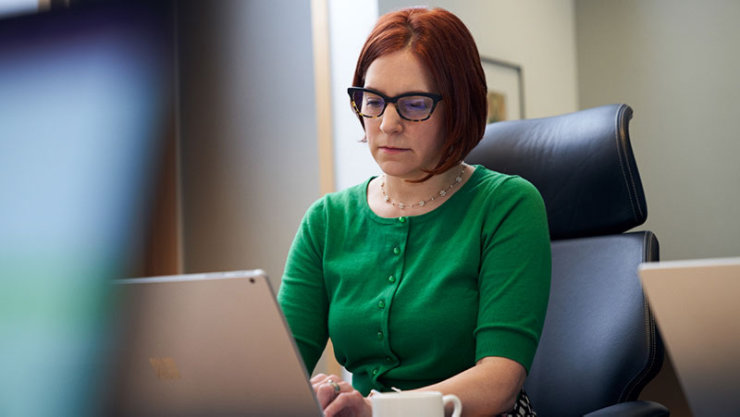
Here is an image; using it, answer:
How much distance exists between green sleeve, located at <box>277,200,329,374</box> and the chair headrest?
381mm

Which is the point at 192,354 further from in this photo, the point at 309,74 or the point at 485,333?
the point at 309,74

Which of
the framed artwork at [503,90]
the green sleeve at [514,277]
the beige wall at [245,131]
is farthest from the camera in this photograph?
the framed artwork at [503,90]

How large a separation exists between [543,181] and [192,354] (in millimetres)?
913

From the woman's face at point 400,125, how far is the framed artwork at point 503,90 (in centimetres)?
158

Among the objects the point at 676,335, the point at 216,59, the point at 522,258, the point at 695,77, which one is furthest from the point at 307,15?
the point at 676,335

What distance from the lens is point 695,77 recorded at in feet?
10.6

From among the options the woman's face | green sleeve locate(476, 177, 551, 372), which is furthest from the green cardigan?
the woman's face

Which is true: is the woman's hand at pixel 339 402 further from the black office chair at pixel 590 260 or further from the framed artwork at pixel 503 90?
the framed artwork at pixel 503 90

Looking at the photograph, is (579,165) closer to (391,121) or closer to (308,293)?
(391,121)

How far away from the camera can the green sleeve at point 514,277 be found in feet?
3.71

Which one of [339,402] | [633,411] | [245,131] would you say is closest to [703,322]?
[339,402]

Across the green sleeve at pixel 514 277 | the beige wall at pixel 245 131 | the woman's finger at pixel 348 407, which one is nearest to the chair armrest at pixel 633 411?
the green sleeve at pixel 514 277

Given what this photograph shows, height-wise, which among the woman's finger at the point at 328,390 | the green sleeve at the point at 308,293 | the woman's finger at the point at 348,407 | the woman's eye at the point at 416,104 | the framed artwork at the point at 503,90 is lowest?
the woman's finger at the point at 348,407

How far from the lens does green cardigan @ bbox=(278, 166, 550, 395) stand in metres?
1.17
